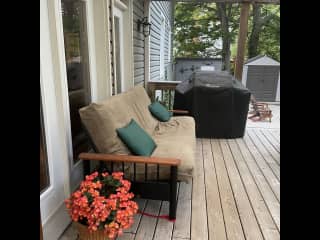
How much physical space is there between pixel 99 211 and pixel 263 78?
7292mm

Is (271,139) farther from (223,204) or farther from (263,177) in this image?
(223,204)

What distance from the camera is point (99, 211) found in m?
1.44

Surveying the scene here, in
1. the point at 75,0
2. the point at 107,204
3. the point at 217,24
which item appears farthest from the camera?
the point at 217,24

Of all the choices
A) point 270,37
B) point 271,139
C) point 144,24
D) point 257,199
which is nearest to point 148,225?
point 257,199

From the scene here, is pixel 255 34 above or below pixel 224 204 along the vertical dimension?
above

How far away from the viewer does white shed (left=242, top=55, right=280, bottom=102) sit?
7.41 m

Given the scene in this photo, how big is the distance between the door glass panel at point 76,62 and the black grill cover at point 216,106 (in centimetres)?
201

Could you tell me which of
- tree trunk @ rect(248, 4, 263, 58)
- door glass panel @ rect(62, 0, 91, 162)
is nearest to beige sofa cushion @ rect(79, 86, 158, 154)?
door glass panel @ rect(62, 0, 91, 162)

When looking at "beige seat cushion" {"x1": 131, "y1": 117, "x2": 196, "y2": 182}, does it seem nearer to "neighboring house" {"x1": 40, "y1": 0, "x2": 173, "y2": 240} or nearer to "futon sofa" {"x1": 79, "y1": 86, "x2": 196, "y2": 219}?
"futon sofa" {"x1": 79, "y1": 86, "x2": 196, "y2": 219}

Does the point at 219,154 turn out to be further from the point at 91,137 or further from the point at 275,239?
the point at 91,137

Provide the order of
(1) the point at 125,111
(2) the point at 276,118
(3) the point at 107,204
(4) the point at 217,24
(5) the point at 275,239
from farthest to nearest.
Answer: (4) the point at 217,24, (2) the point at 276,118, (1) the point at 125,111, (5) the point at 275,239, (3) the point at 107,204
